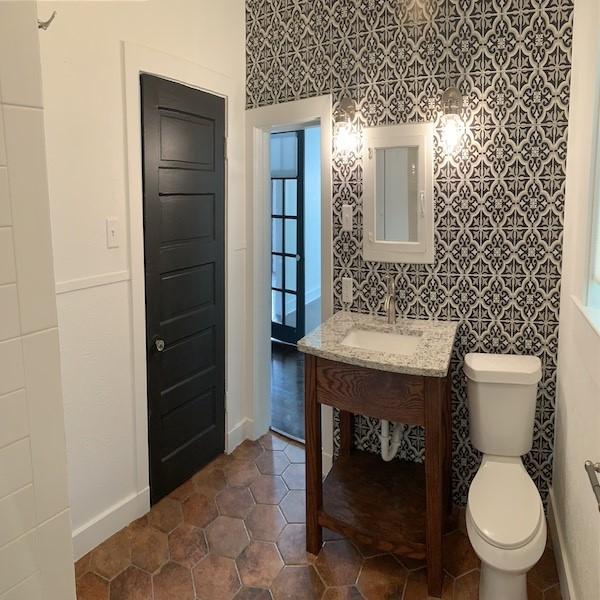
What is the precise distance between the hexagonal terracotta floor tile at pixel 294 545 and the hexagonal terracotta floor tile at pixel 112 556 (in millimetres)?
670

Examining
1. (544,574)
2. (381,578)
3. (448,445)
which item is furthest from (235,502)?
(544,574)

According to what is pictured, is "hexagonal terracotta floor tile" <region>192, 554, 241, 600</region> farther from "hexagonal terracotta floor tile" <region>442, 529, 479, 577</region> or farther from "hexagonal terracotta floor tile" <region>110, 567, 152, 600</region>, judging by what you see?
"hexagonal terracotta floor tile" <region>442, 529, 479, 577</region>

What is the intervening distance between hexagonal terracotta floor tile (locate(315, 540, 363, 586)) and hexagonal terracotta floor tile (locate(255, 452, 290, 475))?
2.23 feet

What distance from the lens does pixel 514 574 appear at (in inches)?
69.7

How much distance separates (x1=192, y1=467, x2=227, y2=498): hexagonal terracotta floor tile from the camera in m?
2.81

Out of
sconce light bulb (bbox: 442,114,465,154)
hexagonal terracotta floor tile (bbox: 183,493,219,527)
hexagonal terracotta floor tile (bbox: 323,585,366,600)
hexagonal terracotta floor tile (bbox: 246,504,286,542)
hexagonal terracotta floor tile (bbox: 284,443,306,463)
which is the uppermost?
sconce light bulb (bbox: 442,114,465,154)

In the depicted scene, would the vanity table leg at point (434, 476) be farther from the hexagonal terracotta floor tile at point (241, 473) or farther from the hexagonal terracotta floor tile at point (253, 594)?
the hexagonal terracotta floor tile at point (241, 473)

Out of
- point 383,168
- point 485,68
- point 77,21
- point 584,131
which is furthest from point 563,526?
point 77,21

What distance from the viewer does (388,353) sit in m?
2.13

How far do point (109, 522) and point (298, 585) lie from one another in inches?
36.3

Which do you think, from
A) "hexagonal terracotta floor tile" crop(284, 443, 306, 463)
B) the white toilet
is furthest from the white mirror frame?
"hexagonal terracotta floor tile" crop(284, 443, 306, 463)

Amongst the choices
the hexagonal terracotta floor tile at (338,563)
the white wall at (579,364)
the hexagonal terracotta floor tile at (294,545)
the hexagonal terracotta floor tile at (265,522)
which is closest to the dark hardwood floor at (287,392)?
the hexagonal terracotta floor tile at (265,522)

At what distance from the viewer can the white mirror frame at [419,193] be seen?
2498 mm

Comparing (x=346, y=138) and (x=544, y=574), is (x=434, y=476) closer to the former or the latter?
(x=544, y=574)
